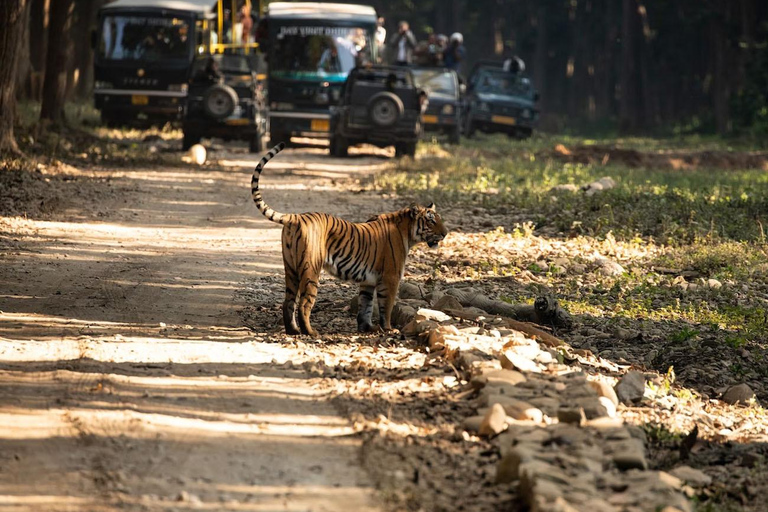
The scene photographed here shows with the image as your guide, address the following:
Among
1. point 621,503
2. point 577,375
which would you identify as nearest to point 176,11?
point 577,375

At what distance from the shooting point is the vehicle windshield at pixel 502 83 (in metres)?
37.7

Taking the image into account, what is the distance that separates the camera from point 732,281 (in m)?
13.0

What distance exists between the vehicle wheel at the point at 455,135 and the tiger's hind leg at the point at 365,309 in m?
23.0

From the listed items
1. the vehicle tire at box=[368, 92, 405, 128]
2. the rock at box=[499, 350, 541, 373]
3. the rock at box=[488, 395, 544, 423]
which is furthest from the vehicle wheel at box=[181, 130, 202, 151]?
the rock at box=[488, 395, 544, 423]

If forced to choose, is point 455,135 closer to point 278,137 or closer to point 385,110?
point 278,137

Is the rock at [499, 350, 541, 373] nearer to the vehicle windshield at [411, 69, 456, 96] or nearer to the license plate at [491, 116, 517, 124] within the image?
the vehicle windshield at [411, 69, 456, 96]

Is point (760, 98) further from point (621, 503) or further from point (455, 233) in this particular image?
point (621, 503)

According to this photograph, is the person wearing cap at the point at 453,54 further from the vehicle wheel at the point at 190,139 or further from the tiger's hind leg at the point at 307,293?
the tiger's hind leg at the point at 307,293

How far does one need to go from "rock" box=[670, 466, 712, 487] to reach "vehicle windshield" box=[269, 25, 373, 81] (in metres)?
22.7

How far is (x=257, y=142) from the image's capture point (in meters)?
26.5

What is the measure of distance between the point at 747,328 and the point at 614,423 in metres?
4.69

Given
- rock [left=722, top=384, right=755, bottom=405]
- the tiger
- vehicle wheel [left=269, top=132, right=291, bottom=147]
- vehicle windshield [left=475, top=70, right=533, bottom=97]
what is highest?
vehicle windshield [left=475, top=70, right=533, bottom=97]

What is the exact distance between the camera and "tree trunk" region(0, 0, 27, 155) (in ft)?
64.2

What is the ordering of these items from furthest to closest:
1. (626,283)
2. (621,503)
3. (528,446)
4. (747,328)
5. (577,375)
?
(626,283) < (747,328) < (577,375) < (528,446) < (621,503)
